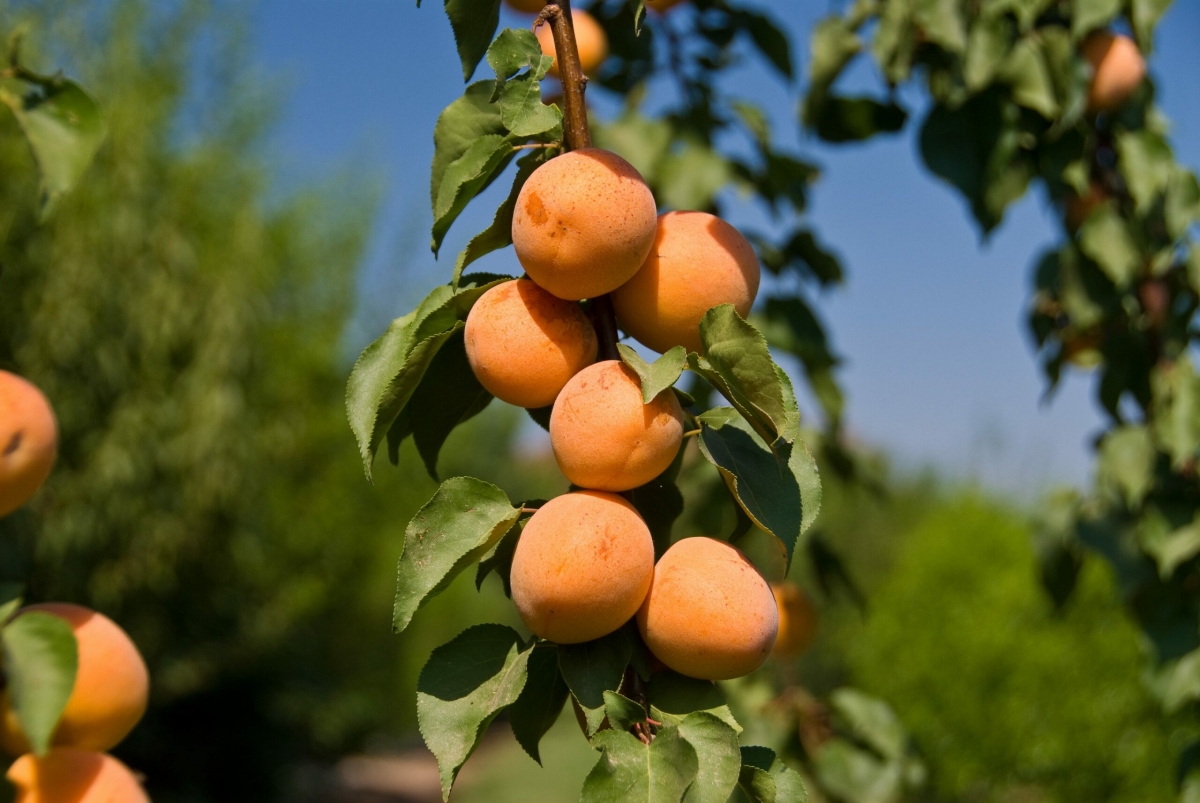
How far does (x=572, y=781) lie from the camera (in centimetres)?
730

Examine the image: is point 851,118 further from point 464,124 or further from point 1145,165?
point 464,124

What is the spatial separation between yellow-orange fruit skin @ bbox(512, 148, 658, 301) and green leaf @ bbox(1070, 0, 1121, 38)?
1062 millimetres

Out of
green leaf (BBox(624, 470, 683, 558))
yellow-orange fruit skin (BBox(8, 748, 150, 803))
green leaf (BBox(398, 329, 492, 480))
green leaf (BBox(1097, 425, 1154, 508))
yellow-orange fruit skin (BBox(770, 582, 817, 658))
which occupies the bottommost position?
yellow-orange fruit skin (BBox(770, 582, 817, 658))

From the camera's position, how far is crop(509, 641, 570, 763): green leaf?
22.5 inches

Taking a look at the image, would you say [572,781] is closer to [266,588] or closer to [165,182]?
[266,588]

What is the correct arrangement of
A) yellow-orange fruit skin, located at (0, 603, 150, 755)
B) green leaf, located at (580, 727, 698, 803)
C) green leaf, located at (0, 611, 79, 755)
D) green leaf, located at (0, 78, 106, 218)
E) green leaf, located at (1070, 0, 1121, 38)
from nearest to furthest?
1. green leaf, located at (580, 727, 698, 803)
2. green leaf, located at (0, 611, 79, 755)
3. yellow-orange fruit skin, located at (0, 603, 150, 755)
4. green leaf, located at (0, 78, 106, 218)
5. green leaf, located at (1070, 0, 1121, 38)

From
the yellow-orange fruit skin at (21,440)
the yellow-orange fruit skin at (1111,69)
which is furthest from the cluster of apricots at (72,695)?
the yellow-orange fruit skin at (1111,69)

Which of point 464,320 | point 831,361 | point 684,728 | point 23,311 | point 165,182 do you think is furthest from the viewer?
point 165,182

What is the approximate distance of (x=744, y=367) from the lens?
0.51 metres

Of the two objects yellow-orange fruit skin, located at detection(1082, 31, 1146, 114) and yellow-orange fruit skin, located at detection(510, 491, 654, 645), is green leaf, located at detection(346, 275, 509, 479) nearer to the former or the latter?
yellow-orange fruit skin, located at detection(510, 491, 654, 645)

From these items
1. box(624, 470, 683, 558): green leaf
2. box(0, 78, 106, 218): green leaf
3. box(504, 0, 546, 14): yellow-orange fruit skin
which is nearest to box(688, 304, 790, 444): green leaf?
box(624, 470, 683, 558): green leaf

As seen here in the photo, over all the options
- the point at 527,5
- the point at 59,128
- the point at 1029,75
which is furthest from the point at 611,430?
the point at 1029,75

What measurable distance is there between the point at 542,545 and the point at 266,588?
17.7 feet

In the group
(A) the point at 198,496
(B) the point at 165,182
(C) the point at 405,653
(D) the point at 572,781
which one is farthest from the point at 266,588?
(D) the point at 572,781
